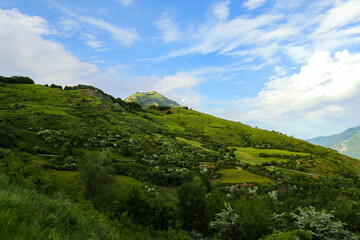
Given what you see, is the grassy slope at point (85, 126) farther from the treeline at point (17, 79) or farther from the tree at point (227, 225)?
the tree at point (227, 225)

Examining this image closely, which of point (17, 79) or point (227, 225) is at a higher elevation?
point (17, 79)

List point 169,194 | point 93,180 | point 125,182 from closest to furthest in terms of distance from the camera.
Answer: point 93,180
point 125,182
point 169,194

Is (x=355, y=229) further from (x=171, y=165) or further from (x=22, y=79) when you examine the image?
(x=22, y=79)

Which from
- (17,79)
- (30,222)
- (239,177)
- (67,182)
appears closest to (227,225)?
(30,222)

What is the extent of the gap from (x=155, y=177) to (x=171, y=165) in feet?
62.5

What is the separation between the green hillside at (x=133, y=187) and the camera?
13416mm

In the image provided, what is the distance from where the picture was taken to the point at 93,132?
91562mm

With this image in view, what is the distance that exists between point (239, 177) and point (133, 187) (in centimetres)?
6263

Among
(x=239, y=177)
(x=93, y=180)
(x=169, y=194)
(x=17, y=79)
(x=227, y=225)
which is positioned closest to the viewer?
(x=227, y=225)

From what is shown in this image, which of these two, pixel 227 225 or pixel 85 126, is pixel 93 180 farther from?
pixel 85 126

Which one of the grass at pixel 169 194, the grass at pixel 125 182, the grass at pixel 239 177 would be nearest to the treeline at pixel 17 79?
the grass at pixel 125 182

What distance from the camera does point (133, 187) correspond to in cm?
3275

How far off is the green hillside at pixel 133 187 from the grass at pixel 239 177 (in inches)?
18.8

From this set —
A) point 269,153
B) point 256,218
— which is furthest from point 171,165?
point 269,153
